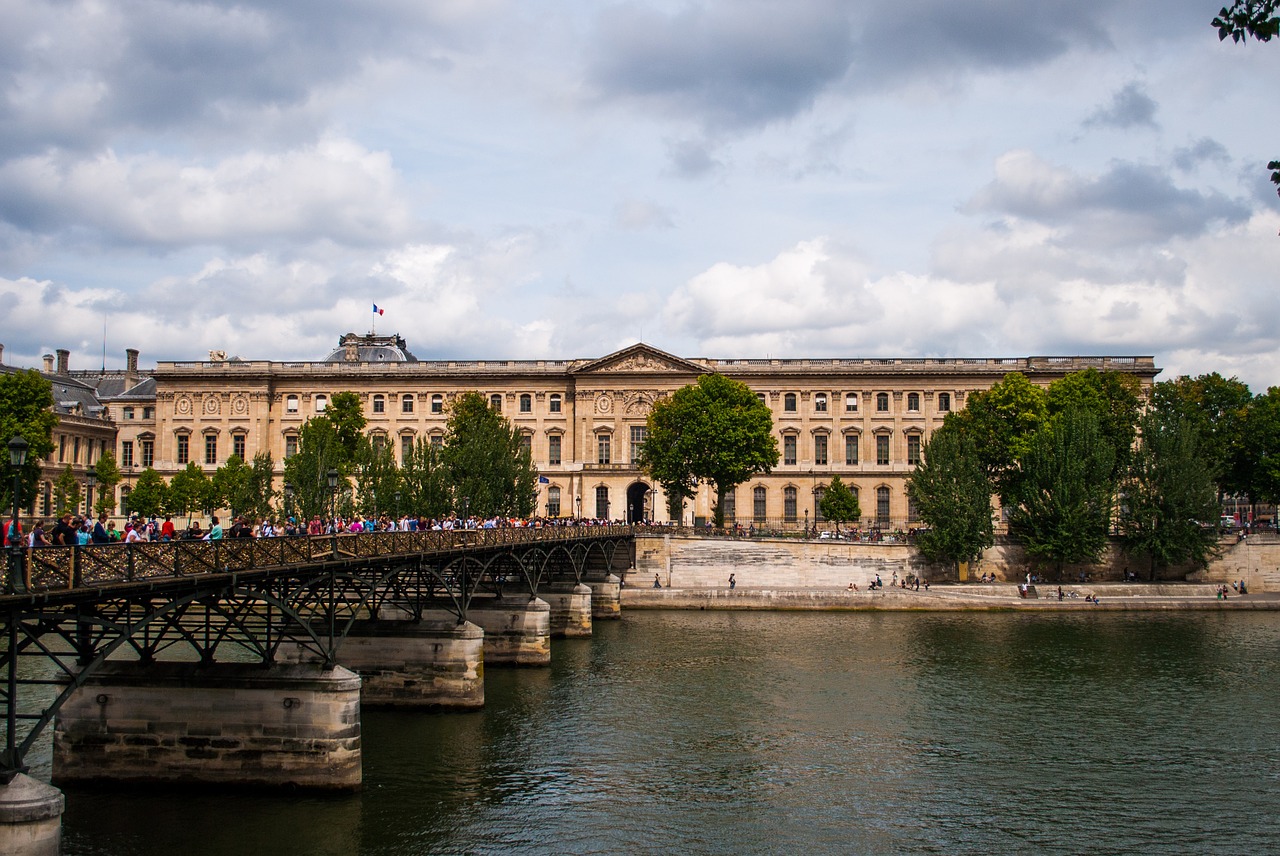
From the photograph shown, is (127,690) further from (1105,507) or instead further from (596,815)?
(1105,507)

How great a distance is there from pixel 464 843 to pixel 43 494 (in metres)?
86.4

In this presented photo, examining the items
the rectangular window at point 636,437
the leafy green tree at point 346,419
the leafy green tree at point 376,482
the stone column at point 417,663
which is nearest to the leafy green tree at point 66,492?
the leafy green tree at point 346,419

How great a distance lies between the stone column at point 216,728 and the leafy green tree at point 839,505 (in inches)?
2835

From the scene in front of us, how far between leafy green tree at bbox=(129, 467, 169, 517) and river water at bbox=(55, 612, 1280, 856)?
5867 cm

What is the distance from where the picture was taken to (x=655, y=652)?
171 ft

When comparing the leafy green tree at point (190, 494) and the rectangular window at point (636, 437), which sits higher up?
the rectangular window at point (636, 437)

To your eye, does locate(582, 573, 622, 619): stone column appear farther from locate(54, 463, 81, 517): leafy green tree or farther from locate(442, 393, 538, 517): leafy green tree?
locate(54, 463, 81, 517): leafy green tree

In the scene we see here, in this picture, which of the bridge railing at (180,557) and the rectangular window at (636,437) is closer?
the bridge railing at (180,557)

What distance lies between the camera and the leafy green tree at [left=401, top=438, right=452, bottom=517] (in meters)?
73.2

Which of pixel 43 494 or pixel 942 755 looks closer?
pixel 942 755

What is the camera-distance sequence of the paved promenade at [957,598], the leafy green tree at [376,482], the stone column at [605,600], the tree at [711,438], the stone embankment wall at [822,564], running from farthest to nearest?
1. the tree at [711,438]
2. the stone embankment wall at [822,564]
3. the leafy green tree at [376,482]
4. the paved promenade at [957,598]
5. the stone column at [605,600]

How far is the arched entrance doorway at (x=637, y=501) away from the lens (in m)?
106

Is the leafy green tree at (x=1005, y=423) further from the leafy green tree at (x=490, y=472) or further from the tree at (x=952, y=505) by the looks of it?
the leafy green tree at (x=490, y=472)

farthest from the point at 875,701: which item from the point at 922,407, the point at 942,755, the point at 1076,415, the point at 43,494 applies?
the point at 43,494
